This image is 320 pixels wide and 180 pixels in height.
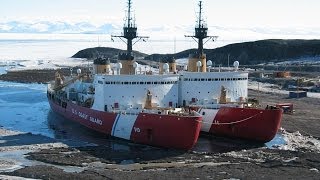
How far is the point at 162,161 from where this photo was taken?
72.2 feet

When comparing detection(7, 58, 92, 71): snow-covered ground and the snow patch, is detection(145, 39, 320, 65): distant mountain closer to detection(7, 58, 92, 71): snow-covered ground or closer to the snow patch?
detection(7, 58, 92, 71): snow-covered ground

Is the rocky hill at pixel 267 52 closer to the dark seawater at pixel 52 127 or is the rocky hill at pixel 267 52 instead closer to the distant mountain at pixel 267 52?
the distant mountain at pixel 267 52

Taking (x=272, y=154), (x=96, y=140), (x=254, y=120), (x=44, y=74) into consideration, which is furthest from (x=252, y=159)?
(x=44, y=74)

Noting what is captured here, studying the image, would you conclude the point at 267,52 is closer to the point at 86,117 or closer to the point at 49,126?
the point at 49,126

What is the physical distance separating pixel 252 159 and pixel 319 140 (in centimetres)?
556

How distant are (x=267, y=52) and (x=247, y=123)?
56116 mm

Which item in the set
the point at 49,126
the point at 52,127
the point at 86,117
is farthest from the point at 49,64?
the point at 86,117

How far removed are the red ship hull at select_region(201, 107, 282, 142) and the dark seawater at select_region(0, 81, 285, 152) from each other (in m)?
0.40

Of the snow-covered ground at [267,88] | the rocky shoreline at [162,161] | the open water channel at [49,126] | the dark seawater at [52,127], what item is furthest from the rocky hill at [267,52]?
the rocky shoreline at [162,161]

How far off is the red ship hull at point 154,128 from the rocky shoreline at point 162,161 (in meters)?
0.42

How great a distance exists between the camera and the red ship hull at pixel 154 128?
23.6 meters

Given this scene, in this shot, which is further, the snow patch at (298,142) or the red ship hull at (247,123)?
the red ship hull at (247,123)

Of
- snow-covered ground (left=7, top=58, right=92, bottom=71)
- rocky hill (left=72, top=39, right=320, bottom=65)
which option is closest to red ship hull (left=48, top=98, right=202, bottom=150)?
rocky hill (left=72, top=39, right=320, bottom=65)

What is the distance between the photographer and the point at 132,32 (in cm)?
3338
